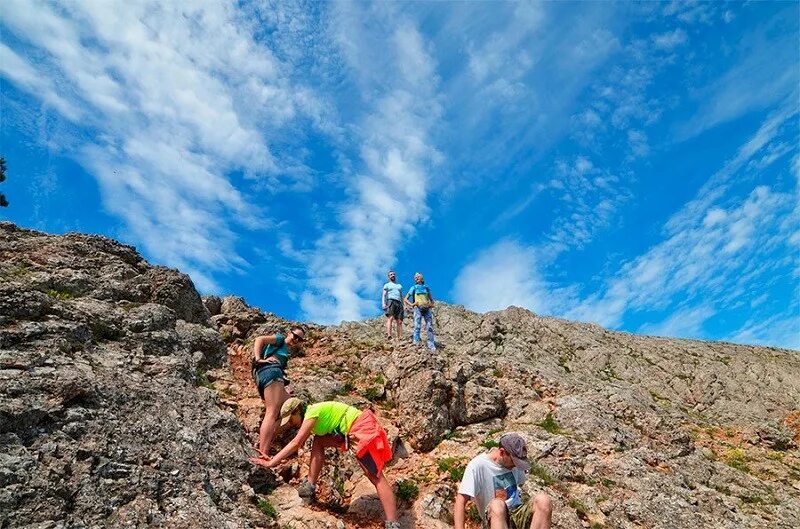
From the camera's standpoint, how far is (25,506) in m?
7.43

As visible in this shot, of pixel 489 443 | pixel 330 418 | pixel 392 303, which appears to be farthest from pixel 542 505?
pixel 392 303

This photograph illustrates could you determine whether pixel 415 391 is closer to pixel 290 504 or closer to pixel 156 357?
pixel 290 504

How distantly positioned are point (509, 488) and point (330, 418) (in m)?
3.97

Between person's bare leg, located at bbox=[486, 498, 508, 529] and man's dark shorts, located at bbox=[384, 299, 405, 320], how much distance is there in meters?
14.6

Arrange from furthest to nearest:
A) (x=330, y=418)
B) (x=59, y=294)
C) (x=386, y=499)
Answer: (x=59, y=294) < (x=330, y=418) < (x=386, y=499)

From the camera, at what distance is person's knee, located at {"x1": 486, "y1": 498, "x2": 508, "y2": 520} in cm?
836

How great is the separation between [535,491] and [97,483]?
32.9ft

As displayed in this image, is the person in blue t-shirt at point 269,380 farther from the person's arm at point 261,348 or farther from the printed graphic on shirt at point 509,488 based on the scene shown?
the printed graphic on shirt at point 509,488

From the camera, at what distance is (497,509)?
841 cm

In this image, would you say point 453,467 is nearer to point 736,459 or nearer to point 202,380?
point 202,380

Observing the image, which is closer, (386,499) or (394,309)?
(386,499)

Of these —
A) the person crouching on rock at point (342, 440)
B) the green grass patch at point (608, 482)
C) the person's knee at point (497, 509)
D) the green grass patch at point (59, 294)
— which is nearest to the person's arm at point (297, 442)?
the person crouching on rock at point (342, 440)

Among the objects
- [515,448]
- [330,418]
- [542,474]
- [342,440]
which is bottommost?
[515,448]

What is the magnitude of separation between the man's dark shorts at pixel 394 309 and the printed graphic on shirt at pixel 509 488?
1382 centimetres
